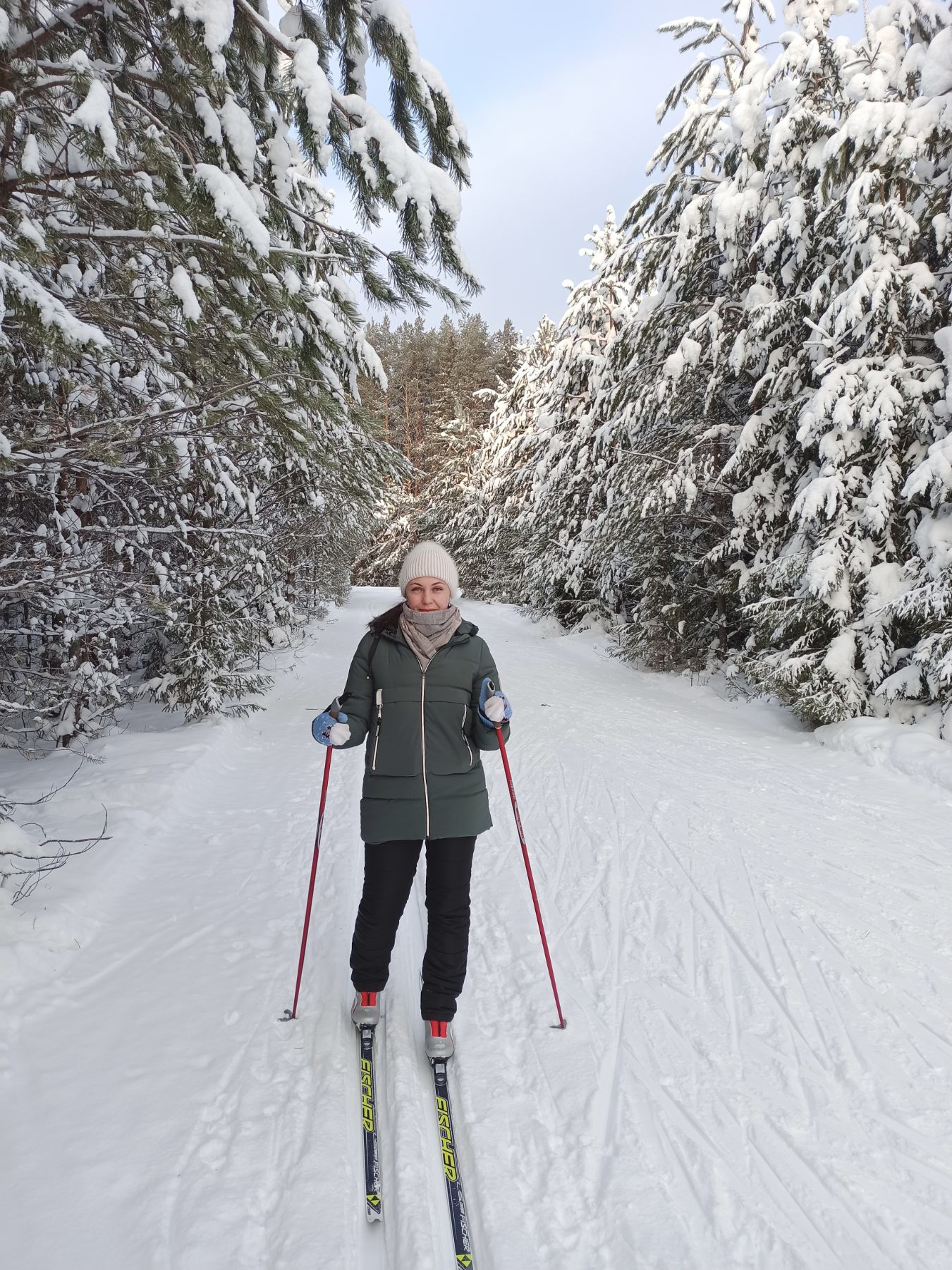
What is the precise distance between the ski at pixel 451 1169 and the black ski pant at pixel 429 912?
0.24 metres

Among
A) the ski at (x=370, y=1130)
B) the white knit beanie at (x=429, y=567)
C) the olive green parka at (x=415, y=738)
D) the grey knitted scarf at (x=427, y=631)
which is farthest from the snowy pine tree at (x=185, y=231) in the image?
the ski at (x=370, y=1130)

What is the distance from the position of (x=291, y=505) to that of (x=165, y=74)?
807cm

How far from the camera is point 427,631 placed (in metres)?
2.98

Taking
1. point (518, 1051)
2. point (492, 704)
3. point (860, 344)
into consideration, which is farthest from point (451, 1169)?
point (860, 344)

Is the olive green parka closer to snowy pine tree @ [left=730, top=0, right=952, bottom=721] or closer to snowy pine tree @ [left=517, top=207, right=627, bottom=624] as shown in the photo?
snowy pine tree @ [left=730, top=0, right=952, bottom=721]

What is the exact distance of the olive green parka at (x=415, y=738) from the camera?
297 cm

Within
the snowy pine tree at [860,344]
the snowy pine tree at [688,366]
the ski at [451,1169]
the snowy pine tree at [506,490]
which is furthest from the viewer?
the snowy pine tree at [506,490]

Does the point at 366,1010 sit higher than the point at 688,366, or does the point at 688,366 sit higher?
the point at 688,366

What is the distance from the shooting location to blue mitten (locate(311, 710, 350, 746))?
115 inches

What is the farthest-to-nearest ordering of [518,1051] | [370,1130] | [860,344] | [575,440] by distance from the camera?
[575,440] → [860,344] → [518,1051] → [370,1130]

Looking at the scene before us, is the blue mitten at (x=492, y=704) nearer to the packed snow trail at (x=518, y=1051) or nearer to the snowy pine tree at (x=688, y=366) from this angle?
the packed snow trail at (x=518, y=1051)

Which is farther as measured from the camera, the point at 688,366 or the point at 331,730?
the point at 688,366

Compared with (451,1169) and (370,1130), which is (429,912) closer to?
(370,1130)

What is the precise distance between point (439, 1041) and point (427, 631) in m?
1.78
